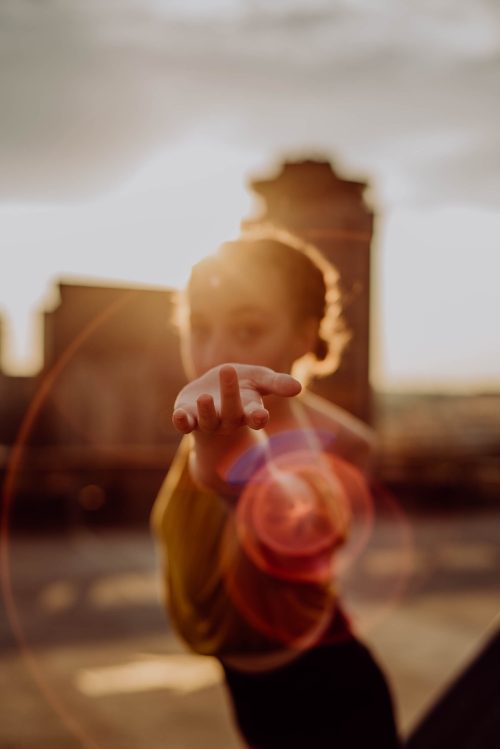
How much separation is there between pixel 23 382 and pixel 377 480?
224 inches

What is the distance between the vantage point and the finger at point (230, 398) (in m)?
0.59

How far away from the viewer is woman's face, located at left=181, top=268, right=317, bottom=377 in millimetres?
952

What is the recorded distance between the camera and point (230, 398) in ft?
1.96

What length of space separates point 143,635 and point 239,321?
5201mm

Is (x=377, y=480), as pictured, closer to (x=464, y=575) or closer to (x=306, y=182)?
(x=464, y=575)

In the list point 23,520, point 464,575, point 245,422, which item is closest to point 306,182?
point 245,422

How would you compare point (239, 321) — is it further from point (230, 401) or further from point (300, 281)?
point (230, 401)

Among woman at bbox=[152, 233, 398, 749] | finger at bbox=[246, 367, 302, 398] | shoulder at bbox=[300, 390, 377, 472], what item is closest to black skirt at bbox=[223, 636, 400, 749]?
woman at bbox=[152, 233, 398, 749]

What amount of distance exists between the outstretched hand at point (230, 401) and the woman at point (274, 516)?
4cm

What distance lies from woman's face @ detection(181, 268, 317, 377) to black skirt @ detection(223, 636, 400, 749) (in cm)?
54

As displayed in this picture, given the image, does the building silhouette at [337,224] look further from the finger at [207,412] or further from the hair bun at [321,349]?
the finger at [207,412]

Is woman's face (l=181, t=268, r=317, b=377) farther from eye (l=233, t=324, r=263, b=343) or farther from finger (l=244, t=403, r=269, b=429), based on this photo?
finger (l=244, t=403, r=269, b=429)

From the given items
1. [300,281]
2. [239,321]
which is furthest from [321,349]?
[239,321]

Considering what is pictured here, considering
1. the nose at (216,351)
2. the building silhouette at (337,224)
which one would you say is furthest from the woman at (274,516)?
the building silhouette at (337,224)
